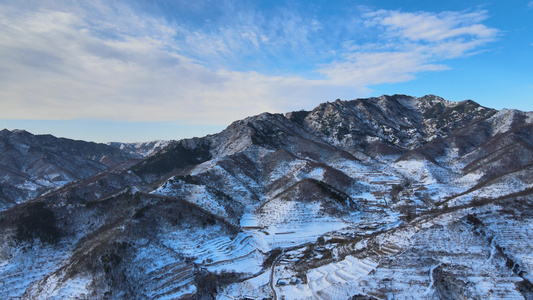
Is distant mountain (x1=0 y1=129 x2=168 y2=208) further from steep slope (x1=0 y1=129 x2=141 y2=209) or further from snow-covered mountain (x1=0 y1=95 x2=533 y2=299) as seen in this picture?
snow-covered mountain (x1=0 y1=95 x2=533 y2=299)

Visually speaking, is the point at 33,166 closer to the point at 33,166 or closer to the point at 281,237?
the point at 33,166

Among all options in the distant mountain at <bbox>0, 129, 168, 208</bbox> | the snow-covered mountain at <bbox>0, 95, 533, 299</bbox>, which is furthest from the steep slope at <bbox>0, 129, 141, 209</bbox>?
the snow-covered mountain at <bbox>0, 95, 533, 299</bbox>

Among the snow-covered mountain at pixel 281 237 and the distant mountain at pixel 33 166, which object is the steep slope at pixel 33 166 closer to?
the distant mountain at pixel 33 166

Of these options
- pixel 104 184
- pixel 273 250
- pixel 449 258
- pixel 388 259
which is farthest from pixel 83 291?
pixel 104 184

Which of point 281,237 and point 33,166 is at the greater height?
point 33,166

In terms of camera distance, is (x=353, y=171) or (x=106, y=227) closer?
(x=106, y=227)

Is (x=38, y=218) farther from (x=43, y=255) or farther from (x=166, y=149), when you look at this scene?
(x=166, y=149)

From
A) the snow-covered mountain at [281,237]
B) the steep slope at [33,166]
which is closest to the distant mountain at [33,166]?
the steep slope at [33,166]

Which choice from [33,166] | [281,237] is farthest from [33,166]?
[281,237]
